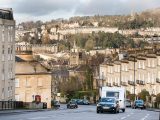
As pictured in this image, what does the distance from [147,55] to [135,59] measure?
5.03 m

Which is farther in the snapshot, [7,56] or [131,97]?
[131,97]

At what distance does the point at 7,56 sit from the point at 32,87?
12697 millimetres

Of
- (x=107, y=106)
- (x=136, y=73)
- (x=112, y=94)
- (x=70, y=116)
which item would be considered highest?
(x=136, y=73)

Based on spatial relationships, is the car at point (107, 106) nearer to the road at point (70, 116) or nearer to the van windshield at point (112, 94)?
the road at point (70, 116)

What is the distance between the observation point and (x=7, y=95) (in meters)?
87.2

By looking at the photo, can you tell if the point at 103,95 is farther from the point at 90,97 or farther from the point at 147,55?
the point at 90,97

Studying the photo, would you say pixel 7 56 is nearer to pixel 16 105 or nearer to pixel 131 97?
pixel 16 105

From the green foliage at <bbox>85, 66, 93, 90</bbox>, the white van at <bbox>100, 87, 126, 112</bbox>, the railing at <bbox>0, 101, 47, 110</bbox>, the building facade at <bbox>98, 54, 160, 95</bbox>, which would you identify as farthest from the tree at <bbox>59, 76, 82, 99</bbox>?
the white van at <bbox>100, 87, 126, 112</bbox>

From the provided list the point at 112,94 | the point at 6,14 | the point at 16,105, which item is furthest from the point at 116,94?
the point at 6,14

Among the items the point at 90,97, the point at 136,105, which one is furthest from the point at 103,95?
the point at 90,97

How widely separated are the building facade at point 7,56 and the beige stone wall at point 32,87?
7988mm

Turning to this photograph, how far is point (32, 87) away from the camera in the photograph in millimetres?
99812

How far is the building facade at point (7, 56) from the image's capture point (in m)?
86.1

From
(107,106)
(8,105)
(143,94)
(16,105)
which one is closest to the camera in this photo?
(107,106)
